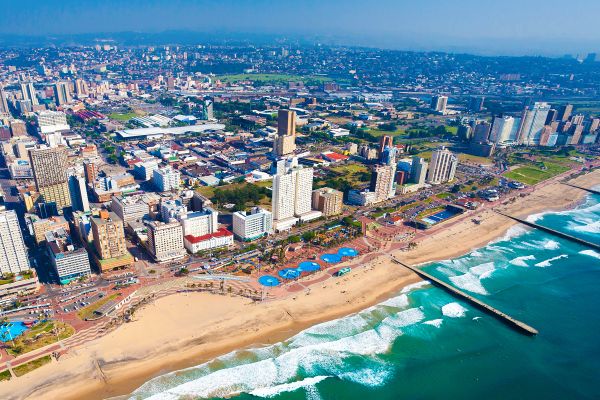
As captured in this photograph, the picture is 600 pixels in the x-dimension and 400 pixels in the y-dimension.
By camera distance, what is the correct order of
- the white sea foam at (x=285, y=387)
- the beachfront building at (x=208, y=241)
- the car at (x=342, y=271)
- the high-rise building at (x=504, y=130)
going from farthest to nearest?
the high-rise building at (x=504, y=130) < the beachfront building at (x=208, y=241) < the car at (x=342, y=271) < the white sea foam at (x=285, y=387)

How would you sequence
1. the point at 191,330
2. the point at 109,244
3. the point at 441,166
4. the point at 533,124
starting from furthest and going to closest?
the point at 533,124 < the point at 441,166 < the point at 109,244 < the point at 191,330

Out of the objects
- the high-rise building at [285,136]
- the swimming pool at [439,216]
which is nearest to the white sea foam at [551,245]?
the swimming pool at [439,216]

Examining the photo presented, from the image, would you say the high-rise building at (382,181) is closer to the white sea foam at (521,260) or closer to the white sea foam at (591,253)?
the white sea foam at (521,260)

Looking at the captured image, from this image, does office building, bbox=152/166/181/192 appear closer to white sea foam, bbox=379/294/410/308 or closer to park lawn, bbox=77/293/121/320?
park lawn, bbox=77/293/121/320

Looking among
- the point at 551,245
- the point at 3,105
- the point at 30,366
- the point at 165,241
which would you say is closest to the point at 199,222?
the point at 165,241

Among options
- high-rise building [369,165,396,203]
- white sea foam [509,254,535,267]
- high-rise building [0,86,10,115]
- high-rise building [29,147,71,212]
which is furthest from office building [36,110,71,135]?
white sea foam [509,254,535,267]

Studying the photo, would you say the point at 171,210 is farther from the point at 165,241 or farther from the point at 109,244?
the point at 109,244

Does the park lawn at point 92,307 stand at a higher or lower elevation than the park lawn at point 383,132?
lower
